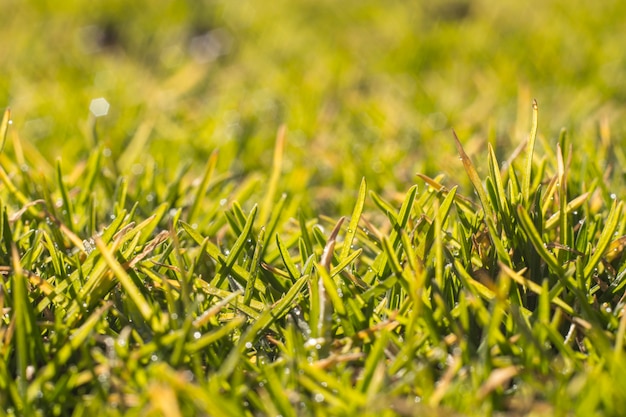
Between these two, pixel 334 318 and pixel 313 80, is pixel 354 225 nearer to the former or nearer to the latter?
pixel 334 318

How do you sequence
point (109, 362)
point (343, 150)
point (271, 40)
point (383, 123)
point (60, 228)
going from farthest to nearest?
point (271, 40), point (383, 123), point (343, 150), point (60, 228), point (109, 362)

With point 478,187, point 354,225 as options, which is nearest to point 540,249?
point 478,187

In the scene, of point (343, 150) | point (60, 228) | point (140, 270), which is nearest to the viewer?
point (140, 270)

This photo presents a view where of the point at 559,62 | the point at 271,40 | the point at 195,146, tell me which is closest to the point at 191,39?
the point at 271,40

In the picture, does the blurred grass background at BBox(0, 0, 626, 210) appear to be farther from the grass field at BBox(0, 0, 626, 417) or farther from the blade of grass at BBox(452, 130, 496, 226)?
the blade of grass at BBox(452, 130, 496, 226)

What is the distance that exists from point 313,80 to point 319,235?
1.18 m

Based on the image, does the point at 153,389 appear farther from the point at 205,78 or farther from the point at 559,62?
the point at 559,62

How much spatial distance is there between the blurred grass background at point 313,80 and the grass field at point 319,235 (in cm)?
1

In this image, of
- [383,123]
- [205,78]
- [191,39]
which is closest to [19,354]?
[383,123]

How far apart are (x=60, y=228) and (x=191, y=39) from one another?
177 cm

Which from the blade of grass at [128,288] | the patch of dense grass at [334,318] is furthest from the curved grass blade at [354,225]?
the blade of grass at [128,288]

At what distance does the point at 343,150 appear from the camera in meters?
1.78

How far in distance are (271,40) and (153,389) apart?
6.90ft

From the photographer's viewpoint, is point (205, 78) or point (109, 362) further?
point (205, 78)
